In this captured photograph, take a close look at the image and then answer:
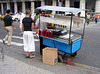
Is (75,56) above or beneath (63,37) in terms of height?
beneath

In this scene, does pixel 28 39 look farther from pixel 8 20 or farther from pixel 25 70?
Answer: pixel 8 20

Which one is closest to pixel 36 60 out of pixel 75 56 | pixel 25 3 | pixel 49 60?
pixel 49 60

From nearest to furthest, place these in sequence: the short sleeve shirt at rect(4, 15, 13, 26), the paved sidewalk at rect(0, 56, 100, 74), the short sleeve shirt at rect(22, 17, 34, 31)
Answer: the paved sidewalk at rect(0, 56, 100, 74) < the short sleeve shirt at rect(22, 17, 34, 31) < the short sleeve shirt at rect(4, 15, 13, 26)

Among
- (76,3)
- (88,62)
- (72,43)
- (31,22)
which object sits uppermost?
(76,3)

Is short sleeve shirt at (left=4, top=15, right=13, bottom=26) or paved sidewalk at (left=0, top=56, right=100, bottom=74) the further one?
short sleeve shirt at (left=4, top=15, right=13, bottom=26)

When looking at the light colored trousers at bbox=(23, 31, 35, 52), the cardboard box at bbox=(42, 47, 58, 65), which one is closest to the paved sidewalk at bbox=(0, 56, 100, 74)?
the cardboard box at bbox=(42, 47, 58, 65)

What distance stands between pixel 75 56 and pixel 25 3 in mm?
45782

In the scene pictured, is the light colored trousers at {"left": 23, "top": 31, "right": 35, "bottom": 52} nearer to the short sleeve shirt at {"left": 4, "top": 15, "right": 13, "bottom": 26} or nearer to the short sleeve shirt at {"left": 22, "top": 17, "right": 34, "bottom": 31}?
the short sleeve shirt at {"left": 22, "top": 17, "right": 34, "bottom": 31}

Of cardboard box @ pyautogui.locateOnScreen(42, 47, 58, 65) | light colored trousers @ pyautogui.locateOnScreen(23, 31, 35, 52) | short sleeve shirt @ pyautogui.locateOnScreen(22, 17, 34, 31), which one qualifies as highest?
short sleeve shirt @ pyautogui.locateOnScreen(22, 17, 34, 31)

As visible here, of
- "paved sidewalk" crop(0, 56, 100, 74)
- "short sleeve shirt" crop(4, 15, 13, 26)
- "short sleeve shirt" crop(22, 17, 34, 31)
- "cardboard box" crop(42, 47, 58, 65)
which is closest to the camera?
"paved sidewalk" crop(0, 56, 100, 74)

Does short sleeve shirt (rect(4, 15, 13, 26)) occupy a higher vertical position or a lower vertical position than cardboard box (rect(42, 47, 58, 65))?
higher

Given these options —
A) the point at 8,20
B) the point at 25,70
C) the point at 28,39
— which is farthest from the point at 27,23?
the point at 8,20

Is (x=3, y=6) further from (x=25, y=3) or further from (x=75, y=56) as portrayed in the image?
(x=75, y=56)

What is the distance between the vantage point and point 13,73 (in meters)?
4.55
